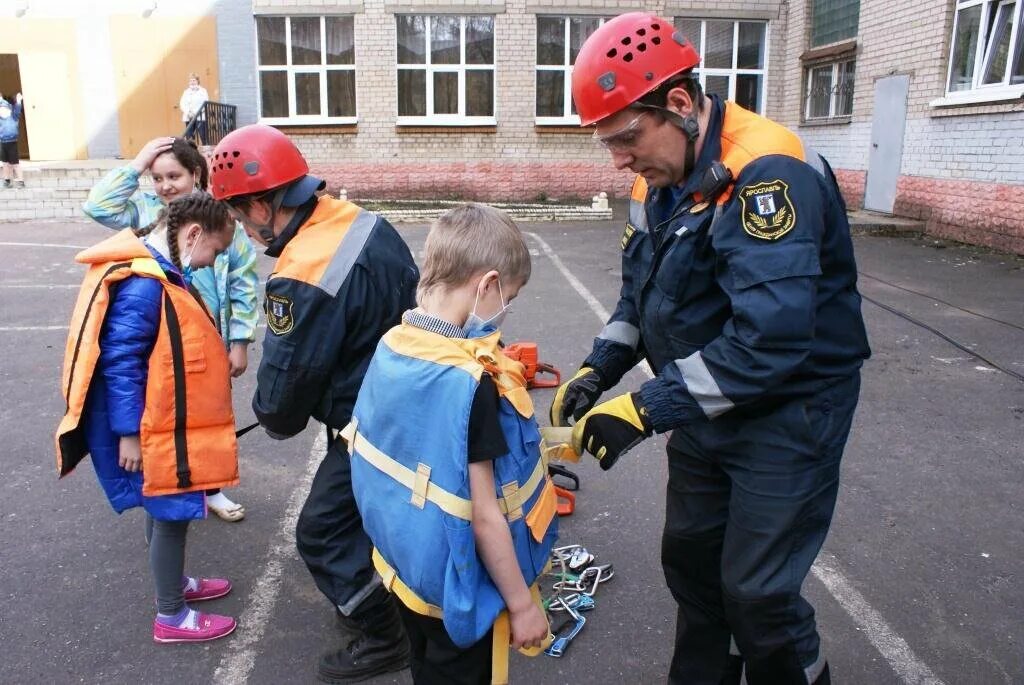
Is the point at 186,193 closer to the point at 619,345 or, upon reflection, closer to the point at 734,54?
the point at 619,345

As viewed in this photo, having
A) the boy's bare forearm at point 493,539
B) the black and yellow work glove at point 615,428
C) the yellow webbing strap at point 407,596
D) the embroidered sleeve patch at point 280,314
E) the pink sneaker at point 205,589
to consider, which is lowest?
the pink sneaker at point 205,589

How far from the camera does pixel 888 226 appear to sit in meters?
14.2

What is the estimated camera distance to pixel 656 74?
2072 mm

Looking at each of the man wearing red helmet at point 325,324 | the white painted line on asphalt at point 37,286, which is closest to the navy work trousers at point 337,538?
the man wearing red helmet at point 325,324

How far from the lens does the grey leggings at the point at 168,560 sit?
3156mm

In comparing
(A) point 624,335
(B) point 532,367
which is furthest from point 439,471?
(B) point 532,367

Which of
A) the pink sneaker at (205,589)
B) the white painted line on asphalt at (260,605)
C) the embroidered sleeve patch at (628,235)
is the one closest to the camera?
the embroidered sleeve patch at (628,235)

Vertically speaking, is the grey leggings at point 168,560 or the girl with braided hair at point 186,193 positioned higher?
the girl with braided hair at point 186,193

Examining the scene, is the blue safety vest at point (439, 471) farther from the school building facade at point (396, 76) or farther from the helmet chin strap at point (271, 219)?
the school building facade at point (396, 76)

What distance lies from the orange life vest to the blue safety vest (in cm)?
121

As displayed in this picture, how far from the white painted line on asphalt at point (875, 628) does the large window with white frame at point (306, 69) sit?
59.0 feet

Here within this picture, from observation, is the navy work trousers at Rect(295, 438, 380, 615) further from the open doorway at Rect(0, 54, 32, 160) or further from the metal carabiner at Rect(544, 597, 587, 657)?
the open doorway at Rect(0, 54, 32, 160)

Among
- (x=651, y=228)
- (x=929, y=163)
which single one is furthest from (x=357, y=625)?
(x=929, y=163)

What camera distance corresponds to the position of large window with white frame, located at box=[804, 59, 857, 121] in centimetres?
1712
